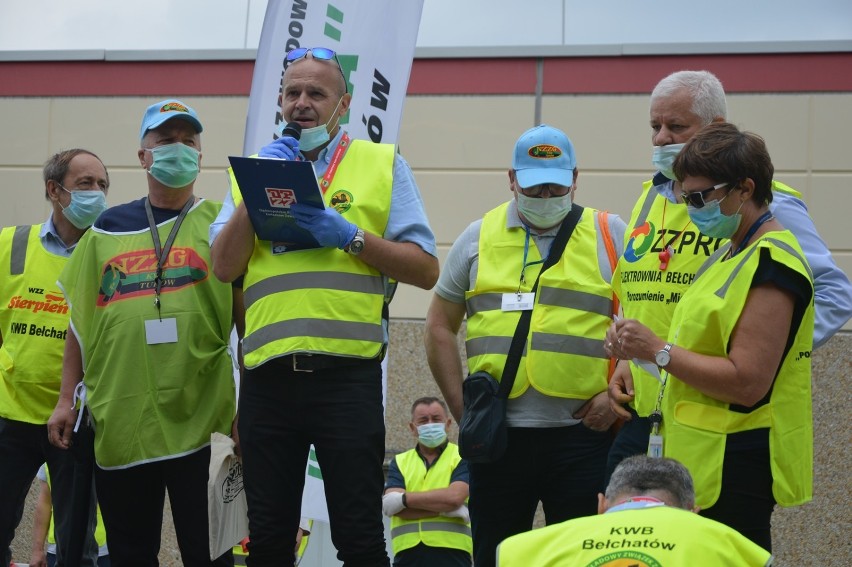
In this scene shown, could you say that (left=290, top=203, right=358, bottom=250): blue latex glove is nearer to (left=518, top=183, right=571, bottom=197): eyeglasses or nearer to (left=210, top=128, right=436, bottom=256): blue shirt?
(left=210, top=128, right=436, bottom=256): blue shirt

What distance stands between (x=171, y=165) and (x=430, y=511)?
10.5ft

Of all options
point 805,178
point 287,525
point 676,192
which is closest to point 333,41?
point 676,192

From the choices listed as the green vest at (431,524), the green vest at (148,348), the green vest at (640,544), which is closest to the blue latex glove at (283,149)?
the green vest at (148,348)

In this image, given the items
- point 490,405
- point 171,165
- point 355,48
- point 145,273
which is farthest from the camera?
point 355,48

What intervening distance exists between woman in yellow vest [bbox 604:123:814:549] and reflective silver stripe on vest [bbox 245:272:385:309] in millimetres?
930

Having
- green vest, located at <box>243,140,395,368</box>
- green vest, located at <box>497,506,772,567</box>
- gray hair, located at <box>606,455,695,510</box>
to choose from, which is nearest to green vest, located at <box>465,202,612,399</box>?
green vest, located at <box>243,140,395,368</box>

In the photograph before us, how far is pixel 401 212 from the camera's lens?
417 centimetres

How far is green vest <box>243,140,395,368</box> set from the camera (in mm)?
3873

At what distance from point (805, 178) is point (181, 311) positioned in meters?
5.48

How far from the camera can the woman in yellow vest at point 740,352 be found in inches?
135

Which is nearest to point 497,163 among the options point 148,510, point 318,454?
point 148,510

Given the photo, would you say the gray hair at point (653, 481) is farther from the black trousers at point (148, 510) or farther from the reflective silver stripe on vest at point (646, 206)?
the black trousers at point (148, 510)

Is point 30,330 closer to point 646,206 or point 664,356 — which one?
point 646,206

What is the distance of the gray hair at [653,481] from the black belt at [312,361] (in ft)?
4.09
